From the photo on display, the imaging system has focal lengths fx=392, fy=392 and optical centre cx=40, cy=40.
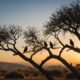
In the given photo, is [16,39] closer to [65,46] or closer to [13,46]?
[13,46]

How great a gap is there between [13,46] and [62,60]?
773 centimetres

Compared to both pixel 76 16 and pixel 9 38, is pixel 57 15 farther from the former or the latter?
pixel 9 38

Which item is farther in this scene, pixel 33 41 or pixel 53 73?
pixel 53 73

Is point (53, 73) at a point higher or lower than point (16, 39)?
lower

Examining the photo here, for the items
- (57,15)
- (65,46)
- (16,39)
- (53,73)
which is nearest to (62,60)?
(65,46)

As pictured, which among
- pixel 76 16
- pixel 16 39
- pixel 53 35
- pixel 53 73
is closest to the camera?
pixel 76 16

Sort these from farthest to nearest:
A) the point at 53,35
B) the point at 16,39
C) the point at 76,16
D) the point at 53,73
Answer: the point at 53,73, the point at 16,39, the point at 53,35, the point at 76,16

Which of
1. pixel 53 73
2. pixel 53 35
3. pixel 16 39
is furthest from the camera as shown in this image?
pixel 53 73

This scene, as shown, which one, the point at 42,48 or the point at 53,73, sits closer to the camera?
the point at 42,48

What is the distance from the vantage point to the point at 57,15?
43.9m

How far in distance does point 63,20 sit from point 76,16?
1.91 m

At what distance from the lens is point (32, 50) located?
48.1 m

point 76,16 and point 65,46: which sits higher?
point 76,16

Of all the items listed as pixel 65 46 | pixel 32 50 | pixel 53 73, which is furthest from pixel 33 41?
pixel 53 73
